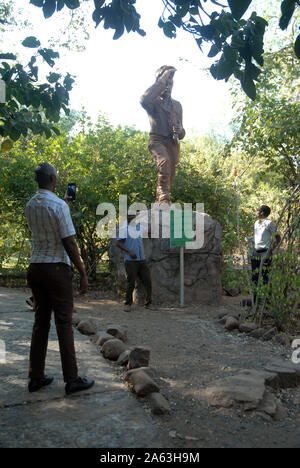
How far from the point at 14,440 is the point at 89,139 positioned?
8012mm

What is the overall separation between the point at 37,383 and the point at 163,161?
5.90m

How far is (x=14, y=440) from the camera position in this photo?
2545mm

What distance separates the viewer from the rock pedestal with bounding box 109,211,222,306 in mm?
8016

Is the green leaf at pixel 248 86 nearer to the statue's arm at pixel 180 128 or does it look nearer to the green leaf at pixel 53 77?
the green leaf at pixel 53 77

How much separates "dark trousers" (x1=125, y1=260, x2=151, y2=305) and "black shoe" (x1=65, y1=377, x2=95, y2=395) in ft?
13.1

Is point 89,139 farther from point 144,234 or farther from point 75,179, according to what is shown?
point 144,234

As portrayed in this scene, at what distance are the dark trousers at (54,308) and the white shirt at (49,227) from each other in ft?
0.23

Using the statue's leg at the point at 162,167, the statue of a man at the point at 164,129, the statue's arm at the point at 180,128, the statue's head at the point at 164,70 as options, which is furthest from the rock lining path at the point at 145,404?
the statue's head at the point at 164,70

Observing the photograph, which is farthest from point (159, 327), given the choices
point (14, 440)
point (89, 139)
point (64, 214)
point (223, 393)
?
point (89, 139)

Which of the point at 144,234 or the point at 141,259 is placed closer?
the point at 141,259

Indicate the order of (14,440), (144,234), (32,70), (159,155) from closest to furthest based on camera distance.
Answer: (14,440) → (32,70) → (144,234) → (159,155)

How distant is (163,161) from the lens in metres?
8.54

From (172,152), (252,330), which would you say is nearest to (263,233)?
(252,330)

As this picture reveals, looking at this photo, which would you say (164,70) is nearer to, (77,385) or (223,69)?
(223,69)
